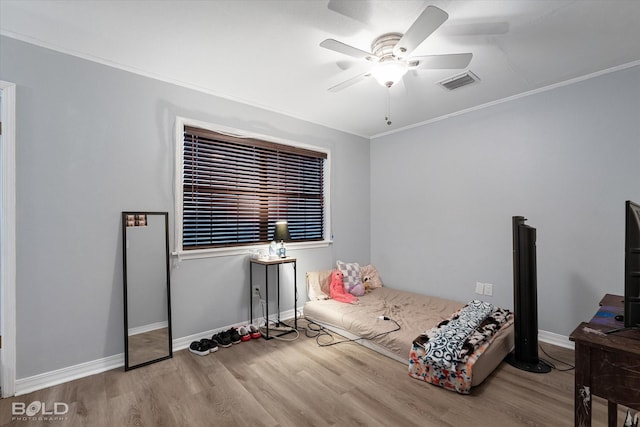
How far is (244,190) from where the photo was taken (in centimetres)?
334

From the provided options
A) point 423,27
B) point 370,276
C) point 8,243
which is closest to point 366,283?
point 370,276

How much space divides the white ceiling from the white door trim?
0.59 meters

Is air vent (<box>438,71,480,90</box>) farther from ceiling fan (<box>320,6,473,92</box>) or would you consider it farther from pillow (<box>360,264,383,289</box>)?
pillow (<box>360,264,383,289</box>)

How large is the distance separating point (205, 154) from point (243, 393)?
219 cm

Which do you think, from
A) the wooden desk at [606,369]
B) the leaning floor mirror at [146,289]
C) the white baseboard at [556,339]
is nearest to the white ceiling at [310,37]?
the leaning floor mirror at [146,289]

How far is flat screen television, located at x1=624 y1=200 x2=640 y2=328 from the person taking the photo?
4.11 feet

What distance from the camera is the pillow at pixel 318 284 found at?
12.0 feet

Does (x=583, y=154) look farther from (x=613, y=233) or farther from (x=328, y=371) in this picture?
(x=328, y=371)

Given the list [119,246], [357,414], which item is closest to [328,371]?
[357,414]

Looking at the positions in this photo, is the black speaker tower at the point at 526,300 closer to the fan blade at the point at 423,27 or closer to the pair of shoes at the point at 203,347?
the fan blade at the point at 423,27

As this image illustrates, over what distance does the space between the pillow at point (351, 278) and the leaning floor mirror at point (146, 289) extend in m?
2.04

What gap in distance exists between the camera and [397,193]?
428 cm

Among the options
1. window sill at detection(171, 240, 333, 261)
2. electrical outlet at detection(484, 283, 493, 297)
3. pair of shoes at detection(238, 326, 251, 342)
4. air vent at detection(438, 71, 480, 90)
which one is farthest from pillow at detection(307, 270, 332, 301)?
air vent at detection(438, 71, 480, 90)

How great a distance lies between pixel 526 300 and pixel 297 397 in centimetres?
198
